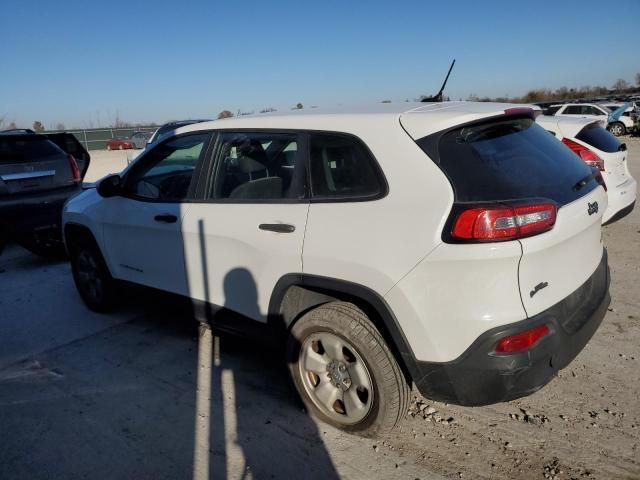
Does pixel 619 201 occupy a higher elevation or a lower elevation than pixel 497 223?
lower

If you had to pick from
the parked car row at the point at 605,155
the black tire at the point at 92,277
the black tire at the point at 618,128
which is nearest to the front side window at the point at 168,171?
the black tire at the point at 92,277

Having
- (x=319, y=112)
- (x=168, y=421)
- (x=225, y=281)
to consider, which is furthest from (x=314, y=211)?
(x=168, y=421)

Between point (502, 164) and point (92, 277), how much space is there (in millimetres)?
3819

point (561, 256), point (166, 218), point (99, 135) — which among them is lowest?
point (561, 256)

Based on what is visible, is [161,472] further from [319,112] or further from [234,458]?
[319,112]

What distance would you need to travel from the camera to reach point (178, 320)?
14.6 feet

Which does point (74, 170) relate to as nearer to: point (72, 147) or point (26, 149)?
point (26, 149)

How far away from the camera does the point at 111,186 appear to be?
3916 mm

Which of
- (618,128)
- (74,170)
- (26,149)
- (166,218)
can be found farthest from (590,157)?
(618,128)

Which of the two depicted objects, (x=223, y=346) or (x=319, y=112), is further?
(x=223, y=346)

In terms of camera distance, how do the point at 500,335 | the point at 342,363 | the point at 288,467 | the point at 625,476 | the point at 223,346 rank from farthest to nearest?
the point at 223,346 < the point at 342,363 < the point at 288,467 < the point at 625,476 < the point at 500,335

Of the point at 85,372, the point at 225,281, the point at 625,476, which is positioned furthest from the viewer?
the point at 85,372

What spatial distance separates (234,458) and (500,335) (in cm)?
152

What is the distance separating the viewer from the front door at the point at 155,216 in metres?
3.46
